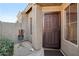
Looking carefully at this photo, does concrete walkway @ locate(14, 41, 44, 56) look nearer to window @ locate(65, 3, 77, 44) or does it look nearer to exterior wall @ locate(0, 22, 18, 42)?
exterior wall @ locate(0, 22, 18, 42)

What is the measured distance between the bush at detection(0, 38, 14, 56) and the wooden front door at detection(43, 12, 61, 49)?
3.36 m

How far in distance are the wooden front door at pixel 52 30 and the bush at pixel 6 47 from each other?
3.36 meters

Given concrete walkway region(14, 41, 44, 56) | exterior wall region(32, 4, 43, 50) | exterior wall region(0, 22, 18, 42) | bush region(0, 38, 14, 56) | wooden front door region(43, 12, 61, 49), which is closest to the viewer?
bush region(0, 38, 14, 56)

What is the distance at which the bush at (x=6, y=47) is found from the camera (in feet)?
14.4

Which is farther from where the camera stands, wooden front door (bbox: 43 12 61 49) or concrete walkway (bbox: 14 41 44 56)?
wooden front door (bbox: 43 12 61 49)

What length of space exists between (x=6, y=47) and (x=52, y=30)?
4.03 meters

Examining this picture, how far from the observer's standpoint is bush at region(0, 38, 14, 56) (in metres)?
4.39

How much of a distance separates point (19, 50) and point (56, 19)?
365cm

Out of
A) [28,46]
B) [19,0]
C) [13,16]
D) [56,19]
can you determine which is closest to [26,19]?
[13,16]

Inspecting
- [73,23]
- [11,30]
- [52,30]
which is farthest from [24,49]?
[52,30]

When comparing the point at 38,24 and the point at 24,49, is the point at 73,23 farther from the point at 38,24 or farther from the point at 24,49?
the point at 24,49

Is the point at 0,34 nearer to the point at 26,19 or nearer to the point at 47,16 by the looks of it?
the point at 26,19

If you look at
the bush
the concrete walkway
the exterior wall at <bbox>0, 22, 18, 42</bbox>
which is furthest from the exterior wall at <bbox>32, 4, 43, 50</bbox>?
the bush

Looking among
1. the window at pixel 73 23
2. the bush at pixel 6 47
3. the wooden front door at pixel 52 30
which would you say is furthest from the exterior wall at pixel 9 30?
the wooden front door at pixel 52 30
